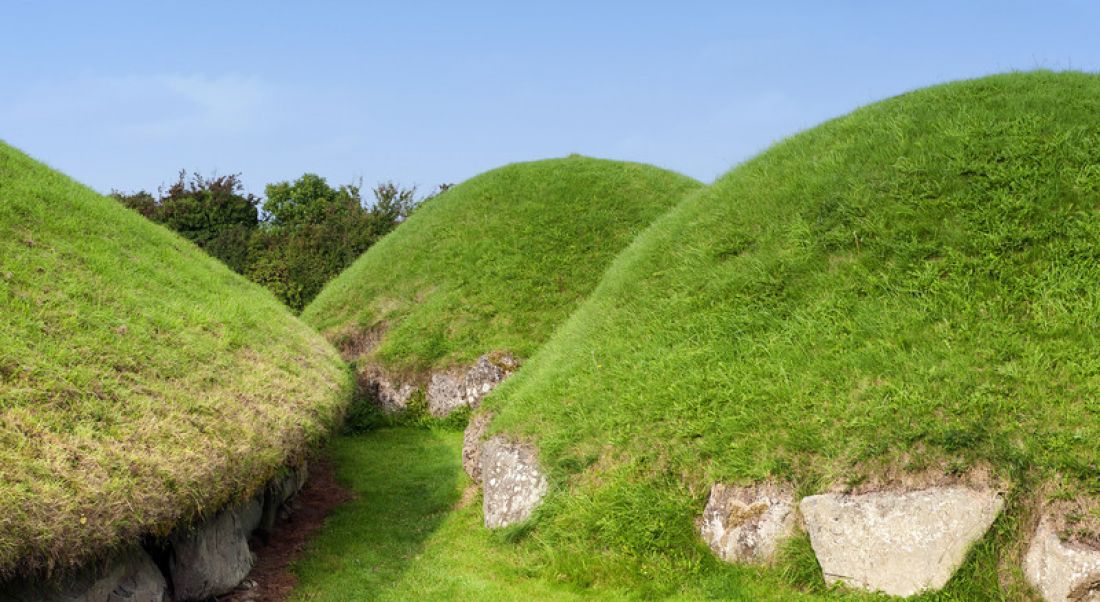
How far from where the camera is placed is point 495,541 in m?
9.53

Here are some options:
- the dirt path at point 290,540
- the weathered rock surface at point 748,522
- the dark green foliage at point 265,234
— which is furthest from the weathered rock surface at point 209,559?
the dark green foliage at point 265,234

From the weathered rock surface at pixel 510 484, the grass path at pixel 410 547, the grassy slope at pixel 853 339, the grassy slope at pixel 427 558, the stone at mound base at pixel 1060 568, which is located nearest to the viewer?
the stone at mound base at pixel 1060 568

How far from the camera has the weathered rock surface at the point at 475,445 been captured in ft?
39.2

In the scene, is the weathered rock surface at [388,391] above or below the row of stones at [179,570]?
above

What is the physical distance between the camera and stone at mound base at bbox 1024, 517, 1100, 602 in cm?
663

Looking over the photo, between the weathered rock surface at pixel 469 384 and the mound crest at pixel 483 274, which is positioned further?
the mound crest at pixel 483 274

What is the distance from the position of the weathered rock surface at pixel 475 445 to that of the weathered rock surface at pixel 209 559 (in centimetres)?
395

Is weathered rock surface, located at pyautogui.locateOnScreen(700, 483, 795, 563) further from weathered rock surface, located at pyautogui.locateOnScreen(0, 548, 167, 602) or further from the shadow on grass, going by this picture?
weathered rock surface, located at pyautogui.locateOnScreen(0, 548, 167, 602)

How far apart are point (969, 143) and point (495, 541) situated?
25.8 ft

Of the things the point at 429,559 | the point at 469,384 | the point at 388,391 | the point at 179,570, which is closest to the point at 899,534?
the point at 429,559

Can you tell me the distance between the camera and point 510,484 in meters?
10.0

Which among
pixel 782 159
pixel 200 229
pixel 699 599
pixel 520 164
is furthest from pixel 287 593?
pixel 200 229

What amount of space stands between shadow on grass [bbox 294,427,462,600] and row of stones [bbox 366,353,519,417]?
2.71 ft

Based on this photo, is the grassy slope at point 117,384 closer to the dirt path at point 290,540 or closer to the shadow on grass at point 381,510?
the dirt path at point 290,540
